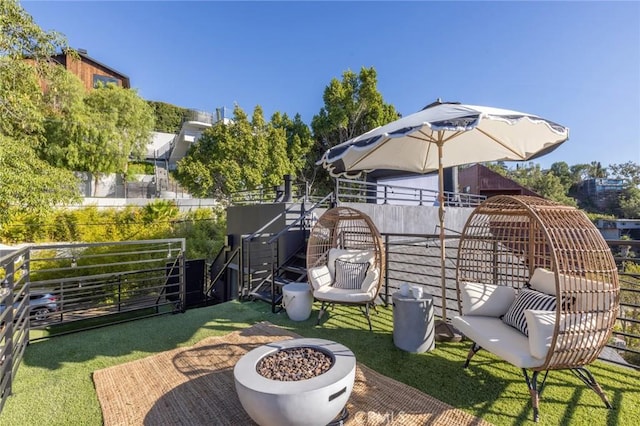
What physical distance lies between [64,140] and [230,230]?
9.71 m

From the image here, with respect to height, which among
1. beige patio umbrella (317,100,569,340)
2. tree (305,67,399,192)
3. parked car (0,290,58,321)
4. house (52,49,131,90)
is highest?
house (52,49,131,90)

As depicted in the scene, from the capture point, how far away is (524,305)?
2.63 m

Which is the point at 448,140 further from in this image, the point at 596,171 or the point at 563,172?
the point at 596,171

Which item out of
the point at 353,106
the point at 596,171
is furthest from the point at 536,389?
the point at 596,171

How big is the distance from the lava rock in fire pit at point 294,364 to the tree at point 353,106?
1263cm

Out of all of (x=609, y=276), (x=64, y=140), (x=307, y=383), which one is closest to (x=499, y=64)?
(x=609, y=276)

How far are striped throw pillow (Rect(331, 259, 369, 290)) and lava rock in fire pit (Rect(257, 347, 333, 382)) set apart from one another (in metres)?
2.00

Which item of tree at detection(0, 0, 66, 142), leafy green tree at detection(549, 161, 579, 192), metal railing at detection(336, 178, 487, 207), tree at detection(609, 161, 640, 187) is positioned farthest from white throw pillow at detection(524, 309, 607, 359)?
tree at detection(609, 161, 640, 187)

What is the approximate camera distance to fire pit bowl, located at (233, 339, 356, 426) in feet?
5.44

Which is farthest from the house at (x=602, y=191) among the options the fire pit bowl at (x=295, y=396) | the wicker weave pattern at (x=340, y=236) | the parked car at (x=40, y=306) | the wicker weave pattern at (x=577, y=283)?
the parked car at (x=40, y=306)

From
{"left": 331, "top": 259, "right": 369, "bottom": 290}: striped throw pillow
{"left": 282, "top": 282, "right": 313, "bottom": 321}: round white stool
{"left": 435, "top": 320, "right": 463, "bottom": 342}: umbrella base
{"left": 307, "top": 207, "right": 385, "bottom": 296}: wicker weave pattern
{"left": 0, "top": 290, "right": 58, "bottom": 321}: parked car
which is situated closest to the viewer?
{"left": 435, "top": 320, "right": 463, "bottom": 342}: umbrella base

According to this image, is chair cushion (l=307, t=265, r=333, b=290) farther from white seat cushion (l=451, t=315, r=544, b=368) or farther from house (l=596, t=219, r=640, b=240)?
house (l=596, t=219, r=640, b=240)

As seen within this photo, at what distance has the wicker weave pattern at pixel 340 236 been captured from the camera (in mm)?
4277

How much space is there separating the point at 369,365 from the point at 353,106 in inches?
492
